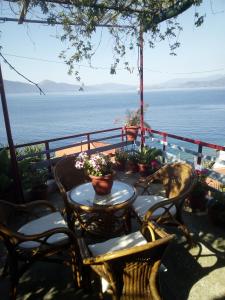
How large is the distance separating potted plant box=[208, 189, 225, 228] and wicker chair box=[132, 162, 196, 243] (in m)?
0.63

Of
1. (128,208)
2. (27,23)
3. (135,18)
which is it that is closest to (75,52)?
(27,23)

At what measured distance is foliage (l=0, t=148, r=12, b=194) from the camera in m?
3.86

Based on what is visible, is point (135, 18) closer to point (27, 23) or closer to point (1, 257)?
point (27, 23)

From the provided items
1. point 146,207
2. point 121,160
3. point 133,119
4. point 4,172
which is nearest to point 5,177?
point 4,172

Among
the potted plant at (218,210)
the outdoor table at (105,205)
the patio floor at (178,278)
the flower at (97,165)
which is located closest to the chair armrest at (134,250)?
the patio floor at (178,278)

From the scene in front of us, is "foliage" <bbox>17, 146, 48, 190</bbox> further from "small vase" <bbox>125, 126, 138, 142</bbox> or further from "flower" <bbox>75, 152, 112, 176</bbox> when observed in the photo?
"small vase" <bbox>125, 126, 138, 142</bbox>

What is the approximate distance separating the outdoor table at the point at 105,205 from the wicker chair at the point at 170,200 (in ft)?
0.71

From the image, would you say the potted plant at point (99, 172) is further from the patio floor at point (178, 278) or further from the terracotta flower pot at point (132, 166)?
the terracotta flower pot at point (132, 166)

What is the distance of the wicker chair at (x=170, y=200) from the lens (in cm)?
283

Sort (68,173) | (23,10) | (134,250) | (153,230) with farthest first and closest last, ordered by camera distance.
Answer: (68,173)
(23,10)
(153,230)
(134,250)

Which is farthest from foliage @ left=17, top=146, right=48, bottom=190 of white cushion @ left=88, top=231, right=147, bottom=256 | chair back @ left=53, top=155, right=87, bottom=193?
white cushion @ left=88, top=231, right=147, bottom=256

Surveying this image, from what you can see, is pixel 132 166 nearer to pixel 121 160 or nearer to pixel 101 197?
pixel 121 160

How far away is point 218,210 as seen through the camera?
11.3 feet

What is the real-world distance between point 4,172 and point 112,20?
3.48 m
